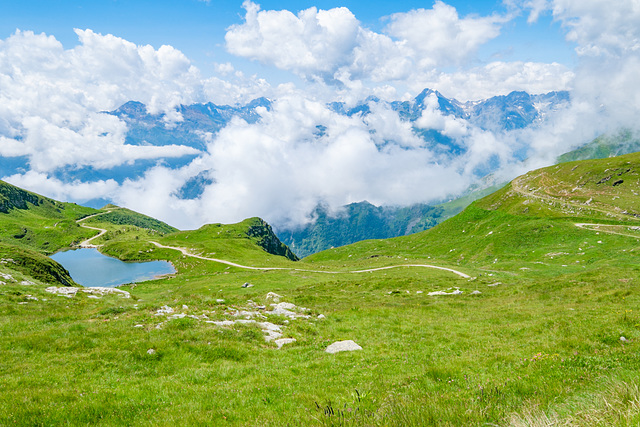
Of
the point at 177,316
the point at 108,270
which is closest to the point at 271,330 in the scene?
the point at 177,316

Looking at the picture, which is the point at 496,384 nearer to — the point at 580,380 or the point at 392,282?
the point at 580,380

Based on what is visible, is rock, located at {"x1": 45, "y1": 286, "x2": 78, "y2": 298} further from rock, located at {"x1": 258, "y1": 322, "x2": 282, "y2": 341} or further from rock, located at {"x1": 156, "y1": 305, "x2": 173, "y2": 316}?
rock, located at {"x1": 258, "y1": 322, "x2": 282, "y2": 341}

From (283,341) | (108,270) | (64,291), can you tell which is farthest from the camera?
(108,270)

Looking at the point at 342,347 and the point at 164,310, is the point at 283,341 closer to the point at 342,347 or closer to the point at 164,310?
the point at 342,347

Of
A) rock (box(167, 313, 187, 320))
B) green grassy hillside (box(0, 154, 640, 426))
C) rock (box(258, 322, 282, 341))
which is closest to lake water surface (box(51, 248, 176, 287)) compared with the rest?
green grassy hillside (box(0, 154, 640, 426))

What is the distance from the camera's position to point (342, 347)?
1794cm

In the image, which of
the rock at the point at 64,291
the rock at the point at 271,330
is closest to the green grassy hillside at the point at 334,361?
the rock at the point at 271,330

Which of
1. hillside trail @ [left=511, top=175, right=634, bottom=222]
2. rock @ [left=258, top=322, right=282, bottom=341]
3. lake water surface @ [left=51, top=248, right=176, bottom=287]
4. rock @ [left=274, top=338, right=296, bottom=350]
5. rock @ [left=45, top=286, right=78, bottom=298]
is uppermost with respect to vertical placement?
hillside trail @ [left=511, top=175, right=634, bottom=222]

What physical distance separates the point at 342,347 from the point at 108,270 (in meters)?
168

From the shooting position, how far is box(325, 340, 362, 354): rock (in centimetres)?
1752

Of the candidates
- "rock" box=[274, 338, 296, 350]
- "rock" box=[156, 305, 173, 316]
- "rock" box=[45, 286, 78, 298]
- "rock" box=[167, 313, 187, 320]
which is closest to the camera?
"rock" box=[274, 338, 296, 350]

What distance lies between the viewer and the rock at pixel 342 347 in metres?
17.5

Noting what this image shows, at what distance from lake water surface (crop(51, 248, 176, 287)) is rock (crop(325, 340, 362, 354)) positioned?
117 m

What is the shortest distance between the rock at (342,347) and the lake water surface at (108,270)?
116627mm
